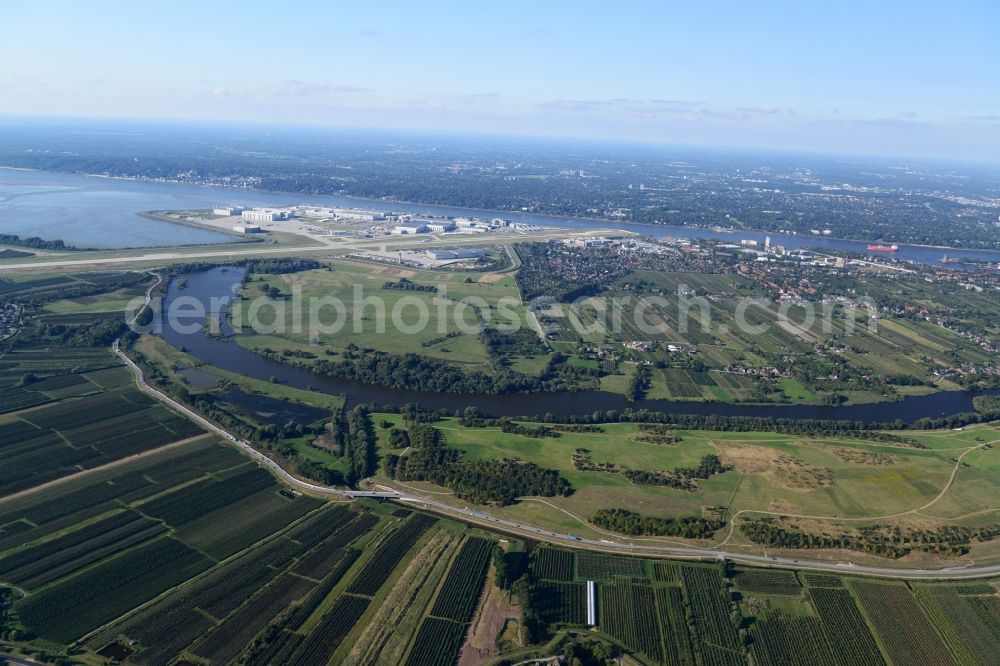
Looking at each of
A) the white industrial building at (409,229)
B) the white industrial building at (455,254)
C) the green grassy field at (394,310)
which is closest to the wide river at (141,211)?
the white industrial building at (409,229)

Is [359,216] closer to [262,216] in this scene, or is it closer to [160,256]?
[262,216]

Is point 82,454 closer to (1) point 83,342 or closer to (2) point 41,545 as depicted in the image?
(2) point 41,545

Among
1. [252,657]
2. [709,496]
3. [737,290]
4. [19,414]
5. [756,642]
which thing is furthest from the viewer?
[737,290]

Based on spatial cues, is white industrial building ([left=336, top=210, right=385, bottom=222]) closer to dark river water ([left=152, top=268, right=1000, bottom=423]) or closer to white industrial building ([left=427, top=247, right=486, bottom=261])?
white industrial building ([left=427, top=247, right=486, bottom=261])

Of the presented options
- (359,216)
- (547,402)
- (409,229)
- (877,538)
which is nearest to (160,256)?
(409,229)

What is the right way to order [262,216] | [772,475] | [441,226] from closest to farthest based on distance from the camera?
[772,475] < [262,216] < [441,226]

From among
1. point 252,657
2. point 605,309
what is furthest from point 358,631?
point 605,309

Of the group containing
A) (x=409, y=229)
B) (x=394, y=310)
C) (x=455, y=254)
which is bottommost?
(x=394, y=310)
